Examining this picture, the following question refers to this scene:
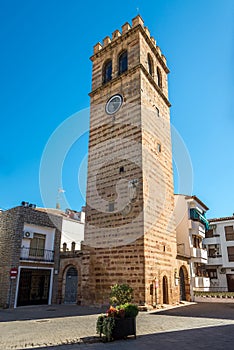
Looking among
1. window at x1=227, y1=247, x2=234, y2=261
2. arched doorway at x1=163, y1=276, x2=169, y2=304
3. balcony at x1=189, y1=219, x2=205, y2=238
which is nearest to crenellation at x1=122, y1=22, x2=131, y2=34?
balcony at x1=189, y1=219, x2=205, y2=238

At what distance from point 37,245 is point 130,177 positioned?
7.87m

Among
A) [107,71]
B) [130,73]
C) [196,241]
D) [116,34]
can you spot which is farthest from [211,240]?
[116,34]

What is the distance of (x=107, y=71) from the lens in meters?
18.9

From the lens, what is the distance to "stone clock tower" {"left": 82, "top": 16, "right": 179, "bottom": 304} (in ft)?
43.4

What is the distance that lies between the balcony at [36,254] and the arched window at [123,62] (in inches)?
509

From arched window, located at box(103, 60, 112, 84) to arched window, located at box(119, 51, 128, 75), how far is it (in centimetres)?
91

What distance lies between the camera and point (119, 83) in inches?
677

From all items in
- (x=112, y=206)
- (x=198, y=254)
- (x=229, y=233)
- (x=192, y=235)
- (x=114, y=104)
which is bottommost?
(x=198, y=254)

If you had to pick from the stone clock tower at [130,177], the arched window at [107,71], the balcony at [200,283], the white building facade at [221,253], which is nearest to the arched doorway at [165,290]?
the stone clock tower at [130,177]

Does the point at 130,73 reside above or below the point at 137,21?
below

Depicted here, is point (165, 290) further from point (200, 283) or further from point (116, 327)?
point (116, 327)

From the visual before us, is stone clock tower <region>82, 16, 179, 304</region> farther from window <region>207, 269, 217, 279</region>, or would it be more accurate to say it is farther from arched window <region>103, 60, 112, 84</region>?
window <region>207, 269, 217, 279</region>

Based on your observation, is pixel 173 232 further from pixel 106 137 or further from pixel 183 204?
pixel 106 137

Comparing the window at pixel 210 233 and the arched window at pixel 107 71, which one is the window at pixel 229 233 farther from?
the arched window at pixel 107 71
